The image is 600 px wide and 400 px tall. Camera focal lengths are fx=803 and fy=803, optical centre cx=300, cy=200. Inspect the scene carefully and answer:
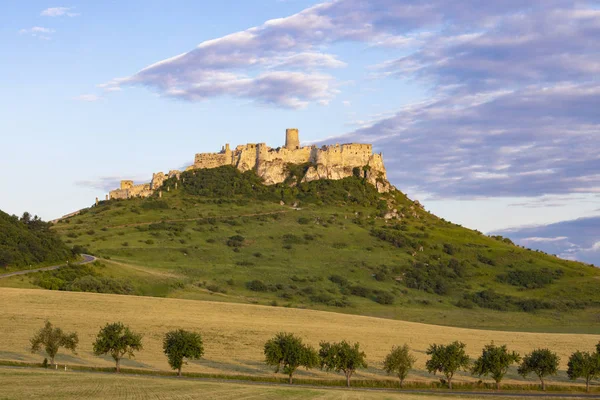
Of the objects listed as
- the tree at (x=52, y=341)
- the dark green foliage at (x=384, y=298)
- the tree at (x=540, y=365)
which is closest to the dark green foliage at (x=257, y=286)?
the dark green foliage at (x=384, y=298)

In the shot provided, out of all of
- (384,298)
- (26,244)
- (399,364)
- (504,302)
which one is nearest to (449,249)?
(504,302)

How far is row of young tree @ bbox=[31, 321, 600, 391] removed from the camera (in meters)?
58.4

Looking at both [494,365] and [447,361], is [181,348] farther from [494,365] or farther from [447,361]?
[494,365]

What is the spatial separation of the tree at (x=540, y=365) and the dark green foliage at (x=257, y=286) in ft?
206

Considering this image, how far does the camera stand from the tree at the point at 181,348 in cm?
5697

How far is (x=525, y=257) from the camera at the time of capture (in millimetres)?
163125

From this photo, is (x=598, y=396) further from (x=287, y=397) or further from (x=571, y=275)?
(x=571, y=275)

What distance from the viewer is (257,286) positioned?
122 meters

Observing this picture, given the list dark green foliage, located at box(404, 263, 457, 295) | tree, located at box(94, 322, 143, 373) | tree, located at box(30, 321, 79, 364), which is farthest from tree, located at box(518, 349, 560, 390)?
dark green foliage, located at box(404, 263, 457, 295)

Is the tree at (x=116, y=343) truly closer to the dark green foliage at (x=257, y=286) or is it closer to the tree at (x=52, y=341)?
the tree at (x=52, y=341)

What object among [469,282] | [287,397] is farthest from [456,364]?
[469,282]

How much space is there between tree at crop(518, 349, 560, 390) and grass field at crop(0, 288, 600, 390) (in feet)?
3.21

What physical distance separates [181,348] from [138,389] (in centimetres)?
1317

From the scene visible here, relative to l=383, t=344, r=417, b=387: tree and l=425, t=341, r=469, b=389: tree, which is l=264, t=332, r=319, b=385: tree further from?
l=425, t=341, r=469, b=389: tree
